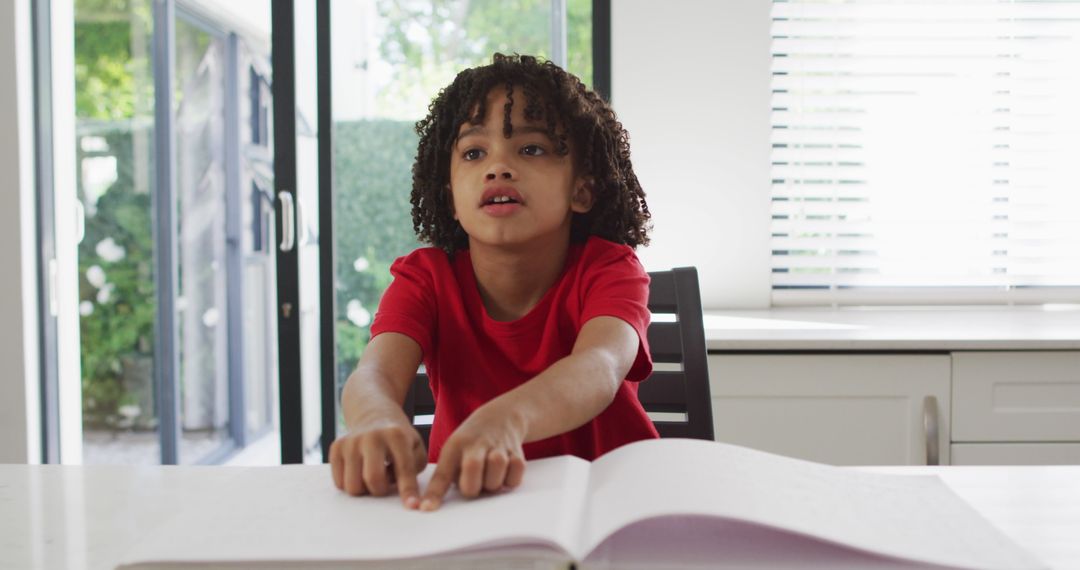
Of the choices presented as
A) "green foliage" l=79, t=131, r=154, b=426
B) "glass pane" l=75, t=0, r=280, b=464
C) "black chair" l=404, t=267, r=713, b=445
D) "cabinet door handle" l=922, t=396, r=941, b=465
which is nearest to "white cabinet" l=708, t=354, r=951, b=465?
"cabinet door handle" l=922, t=396, r=941, b=465

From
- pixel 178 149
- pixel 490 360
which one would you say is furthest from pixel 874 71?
pixel 178 149

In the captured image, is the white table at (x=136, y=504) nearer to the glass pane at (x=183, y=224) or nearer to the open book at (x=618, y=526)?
the open book at (x=618, y=526)

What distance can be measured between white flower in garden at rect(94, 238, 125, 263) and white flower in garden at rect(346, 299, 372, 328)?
5.03 feet

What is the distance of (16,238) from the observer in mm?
2438

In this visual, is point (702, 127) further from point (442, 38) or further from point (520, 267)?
point (520, 267)

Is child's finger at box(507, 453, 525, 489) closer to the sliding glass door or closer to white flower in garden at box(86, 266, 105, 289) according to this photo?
the sliding glass door

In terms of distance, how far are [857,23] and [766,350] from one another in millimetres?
1055

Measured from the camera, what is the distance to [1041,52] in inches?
93.1

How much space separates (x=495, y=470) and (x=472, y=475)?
2 cm

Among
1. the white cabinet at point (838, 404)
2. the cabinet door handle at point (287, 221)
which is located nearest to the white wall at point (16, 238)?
the cabinet door handle at point (287, 221)

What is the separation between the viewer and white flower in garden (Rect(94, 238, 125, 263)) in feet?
12.1

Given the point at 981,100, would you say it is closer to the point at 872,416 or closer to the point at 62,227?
the point at 872,416

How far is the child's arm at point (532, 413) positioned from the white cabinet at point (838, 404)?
2.92ft

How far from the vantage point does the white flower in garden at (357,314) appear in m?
2.67
